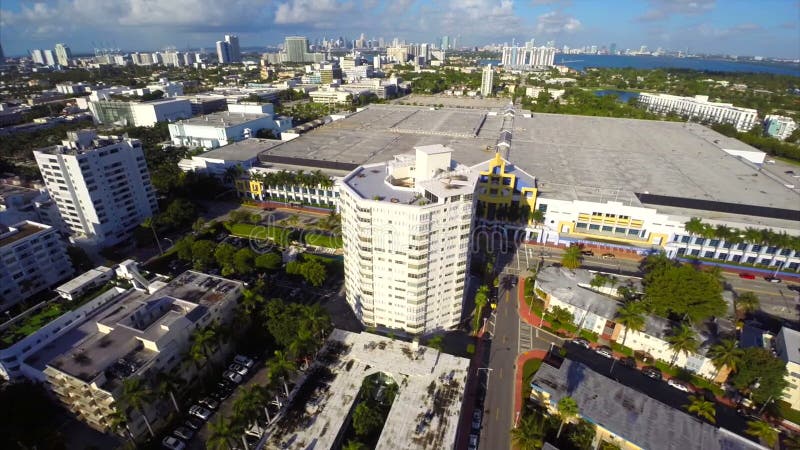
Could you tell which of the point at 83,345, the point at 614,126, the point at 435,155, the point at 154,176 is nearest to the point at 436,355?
the point at 435,155

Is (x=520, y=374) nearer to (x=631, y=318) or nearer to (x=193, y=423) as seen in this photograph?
(x=631, y=318)

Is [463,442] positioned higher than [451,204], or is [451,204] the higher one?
[451,204]

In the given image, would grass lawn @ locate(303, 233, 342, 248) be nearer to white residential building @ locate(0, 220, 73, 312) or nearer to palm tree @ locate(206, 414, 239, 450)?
white residential building @ locate(0, 220, 73, 312)

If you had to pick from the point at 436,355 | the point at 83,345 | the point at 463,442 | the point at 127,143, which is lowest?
the point at 463,442

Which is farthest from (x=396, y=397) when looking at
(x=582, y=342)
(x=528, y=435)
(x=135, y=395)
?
(x=582, y=342)

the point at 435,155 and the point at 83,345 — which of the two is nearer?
the point at 83,345

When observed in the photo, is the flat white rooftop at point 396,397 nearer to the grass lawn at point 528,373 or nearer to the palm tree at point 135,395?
the grass lawn at point 528,373

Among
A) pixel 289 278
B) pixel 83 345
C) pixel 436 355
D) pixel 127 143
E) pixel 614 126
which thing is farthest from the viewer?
pixel 614 126

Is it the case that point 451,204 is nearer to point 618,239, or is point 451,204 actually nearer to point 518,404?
point 518,404
